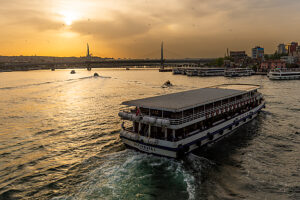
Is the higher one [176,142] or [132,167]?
[176,142]

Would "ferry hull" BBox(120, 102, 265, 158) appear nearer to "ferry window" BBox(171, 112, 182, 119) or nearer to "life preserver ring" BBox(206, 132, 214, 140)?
"life preserver ring" BBox(206, 132, 214, 140)

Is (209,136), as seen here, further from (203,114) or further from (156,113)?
(156,113)

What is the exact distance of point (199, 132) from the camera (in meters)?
19.9

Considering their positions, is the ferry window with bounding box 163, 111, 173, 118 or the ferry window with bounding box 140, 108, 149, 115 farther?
the ferry window with bounding box 140, 108, 149, 115

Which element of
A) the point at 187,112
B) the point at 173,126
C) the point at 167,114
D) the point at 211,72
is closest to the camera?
the point at 173,126

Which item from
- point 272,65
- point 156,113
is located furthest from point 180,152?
point 272,65

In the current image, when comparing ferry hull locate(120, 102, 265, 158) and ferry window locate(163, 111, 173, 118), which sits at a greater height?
ferry window locate(163, 111, 173, 118)

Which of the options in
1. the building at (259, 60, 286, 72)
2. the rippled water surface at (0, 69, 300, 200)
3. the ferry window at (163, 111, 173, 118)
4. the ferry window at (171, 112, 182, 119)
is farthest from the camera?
the building at (259, 60, 286, 72)

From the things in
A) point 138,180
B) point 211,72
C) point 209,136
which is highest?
point 211,72

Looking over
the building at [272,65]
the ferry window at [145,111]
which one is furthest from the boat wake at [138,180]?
the building at [272,65]

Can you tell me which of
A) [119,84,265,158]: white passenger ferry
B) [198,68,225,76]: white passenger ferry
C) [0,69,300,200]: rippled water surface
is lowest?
[0,69,300,200]: rippled water surface

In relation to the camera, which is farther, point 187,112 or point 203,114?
point 203,114

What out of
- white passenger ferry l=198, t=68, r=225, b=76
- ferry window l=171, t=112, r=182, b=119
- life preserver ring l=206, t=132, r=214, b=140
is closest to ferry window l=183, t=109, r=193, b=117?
ferry window l=171, t=112, r=182, b=119

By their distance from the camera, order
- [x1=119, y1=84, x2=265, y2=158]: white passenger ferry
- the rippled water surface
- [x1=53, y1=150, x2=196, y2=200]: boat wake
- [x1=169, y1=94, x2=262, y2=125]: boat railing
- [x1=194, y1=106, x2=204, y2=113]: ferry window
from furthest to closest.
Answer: [x1=194, y1=106, x2=204, y2=113]: ferry window, [x1=169, y1=94, x2=262, y2=125]: boat railing, [x1=119, y1=84, x2=265, y2=158]: white passenger ferry, the rippled water surface, [x1=53, y1=150, x2=196, y2=200]: boat wake
